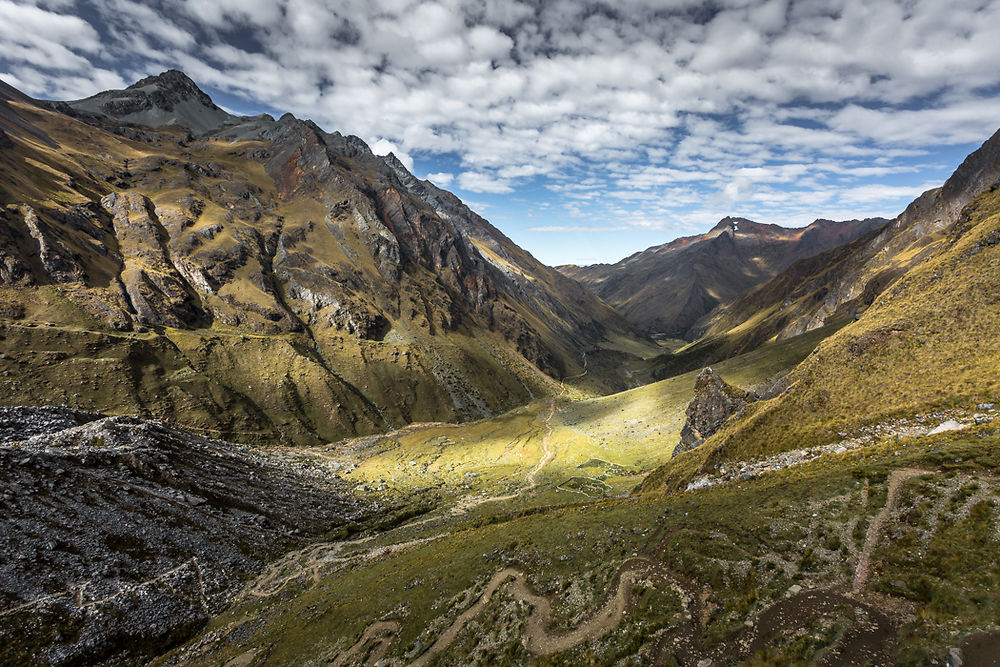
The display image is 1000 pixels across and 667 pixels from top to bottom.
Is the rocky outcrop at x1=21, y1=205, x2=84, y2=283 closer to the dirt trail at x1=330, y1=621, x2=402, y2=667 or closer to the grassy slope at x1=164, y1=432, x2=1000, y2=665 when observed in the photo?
the grassy slope at x1=164, y1=432, x2=1000, y2=665

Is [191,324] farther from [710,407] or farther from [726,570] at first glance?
[726,570]

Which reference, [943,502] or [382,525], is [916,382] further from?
[382,525]

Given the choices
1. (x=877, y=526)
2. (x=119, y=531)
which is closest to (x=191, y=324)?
(x=119, y=531)

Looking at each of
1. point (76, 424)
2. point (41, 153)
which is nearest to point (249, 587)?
point (76, 424)

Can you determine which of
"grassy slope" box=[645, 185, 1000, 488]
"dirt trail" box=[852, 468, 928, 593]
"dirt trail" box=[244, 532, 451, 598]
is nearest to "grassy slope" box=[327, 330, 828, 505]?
"dirt trail" box=[244, 532, 451, 598]

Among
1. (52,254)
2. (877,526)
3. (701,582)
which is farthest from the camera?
(52,254)

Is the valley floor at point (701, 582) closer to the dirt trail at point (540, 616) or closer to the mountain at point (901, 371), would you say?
the dirt trail at point (540, 616)

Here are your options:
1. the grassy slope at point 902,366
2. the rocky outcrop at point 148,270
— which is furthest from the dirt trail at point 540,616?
the rocky outcrop at point 148,270
